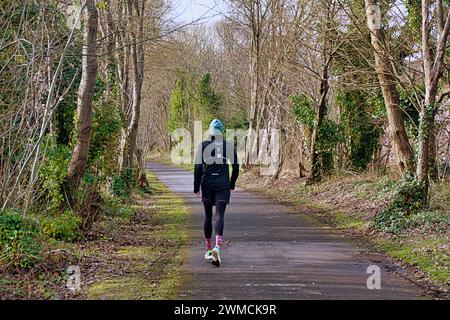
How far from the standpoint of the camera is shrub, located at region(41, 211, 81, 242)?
40.1ft

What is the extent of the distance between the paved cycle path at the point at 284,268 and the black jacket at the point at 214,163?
1.32 m

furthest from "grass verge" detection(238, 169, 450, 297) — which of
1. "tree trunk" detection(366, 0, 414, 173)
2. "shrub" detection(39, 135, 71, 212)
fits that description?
"shrub" detection(39, 135, 71, 212)

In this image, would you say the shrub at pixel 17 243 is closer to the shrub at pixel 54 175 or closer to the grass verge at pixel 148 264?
the grass verge at pixel 148 264

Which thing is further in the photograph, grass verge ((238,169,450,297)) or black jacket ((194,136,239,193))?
grass verge ((238,169,450,297))

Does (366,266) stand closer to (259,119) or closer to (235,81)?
(259,119)

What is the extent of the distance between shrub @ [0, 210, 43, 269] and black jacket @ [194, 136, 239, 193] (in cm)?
275

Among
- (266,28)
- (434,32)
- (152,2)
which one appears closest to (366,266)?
(434,32)

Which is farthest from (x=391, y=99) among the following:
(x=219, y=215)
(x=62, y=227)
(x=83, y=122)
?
(x=62, y=227)

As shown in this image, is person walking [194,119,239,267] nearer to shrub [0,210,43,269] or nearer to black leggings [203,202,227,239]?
black leggings [203,202,227,239]

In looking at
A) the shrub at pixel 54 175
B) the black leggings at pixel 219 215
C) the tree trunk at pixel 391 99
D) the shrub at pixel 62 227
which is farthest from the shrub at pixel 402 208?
the shrub at pixel 54 175

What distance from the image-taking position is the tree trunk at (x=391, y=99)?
17.8 m

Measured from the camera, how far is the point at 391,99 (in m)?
18.9

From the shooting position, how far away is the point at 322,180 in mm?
25391

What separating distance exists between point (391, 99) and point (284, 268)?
1031 cm
